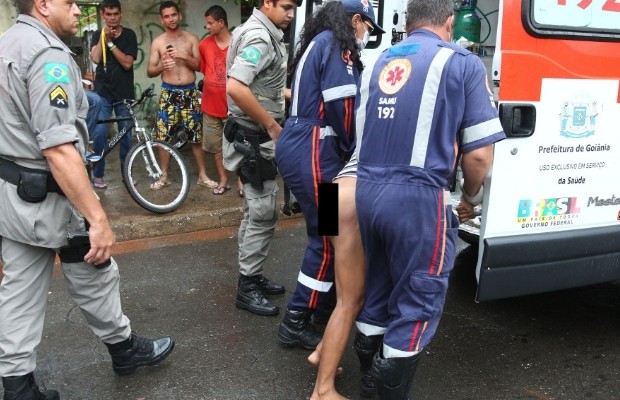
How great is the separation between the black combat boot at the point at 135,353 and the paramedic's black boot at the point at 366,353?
3.23ft

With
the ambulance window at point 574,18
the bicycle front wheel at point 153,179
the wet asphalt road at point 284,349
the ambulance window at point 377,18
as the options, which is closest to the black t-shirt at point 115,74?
the bicycle front wheel at point 153,179

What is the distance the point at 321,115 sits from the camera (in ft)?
10.8

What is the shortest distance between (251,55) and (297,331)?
1.50m

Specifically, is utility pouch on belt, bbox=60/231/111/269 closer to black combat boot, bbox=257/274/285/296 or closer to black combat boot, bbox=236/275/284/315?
black combat boot, bbox=236/275/284/315

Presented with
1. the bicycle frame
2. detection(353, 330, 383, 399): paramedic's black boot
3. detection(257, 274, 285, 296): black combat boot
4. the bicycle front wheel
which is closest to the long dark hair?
detection(353, 330, 383, 399): paramedic's black boot

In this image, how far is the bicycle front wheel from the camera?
5.78 m

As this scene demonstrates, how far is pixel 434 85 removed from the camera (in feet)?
8.37

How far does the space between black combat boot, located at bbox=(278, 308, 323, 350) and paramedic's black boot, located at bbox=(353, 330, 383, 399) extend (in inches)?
18.0

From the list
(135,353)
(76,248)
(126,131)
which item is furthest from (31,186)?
(126,131)

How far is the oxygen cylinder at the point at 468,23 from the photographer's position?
17.1 ft

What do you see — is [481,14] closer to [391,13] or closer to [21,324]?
[391,13]

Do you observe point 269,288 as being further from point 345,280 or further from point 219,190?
point 219,190

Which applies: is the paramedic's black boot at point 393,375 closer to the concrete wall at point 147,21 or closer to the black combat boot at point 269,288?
the black combat boot at point 269,288

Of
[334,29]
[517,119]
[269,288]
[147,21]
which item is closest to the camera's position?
[517,119]
